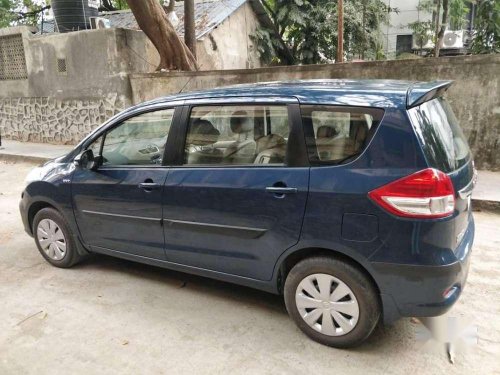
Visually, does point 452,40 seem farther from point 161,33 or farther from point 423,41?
point 161,33

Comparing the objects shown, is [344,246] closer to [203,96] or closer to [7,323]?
[203,96]

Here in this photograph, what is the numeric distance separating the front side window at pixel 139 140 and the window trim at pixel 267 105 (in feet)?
0.53

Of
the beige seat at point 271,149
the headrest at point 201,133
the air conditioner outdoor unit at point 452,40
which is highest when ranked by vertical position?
the air conditioner outdoor unit at point 452,40

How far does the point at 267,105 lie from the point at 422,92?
0.98 metres

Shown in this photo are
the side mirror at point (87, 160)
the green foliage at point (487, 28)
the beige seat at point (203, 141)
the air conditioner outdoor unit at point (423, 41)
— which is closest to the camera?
the beige seat at point (203, 141)

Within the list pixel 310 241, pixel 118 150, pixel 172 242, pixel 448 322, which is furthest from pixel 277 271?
pixel 118 150

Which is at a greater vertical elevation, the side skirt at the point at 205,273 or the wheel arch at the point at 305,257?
the wheel arch at the point at 305,257

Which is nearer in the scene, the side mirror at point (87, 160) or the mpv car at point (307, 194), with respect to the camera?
the mpv car at point (307, 194)

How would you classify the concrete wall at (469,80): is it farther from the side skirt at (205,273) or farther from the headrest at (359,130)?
the side skirt at (205,273)

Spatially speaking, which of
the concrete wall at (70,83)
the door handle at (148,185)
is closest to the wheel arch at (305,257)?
the door handle at (148,185)

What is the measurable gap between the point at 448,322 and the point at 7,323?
3196 mm

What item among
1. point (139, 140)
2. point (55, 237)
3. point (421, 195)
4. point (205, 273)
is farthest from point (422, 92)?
point (55, 237)

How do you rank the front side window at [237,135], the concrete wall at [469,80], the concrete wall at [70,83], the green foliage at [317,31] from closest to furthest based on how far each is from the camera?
the front side window at [237,135], the concrete wall at [469,80], the concrete wall at [70,83], the green foliage at [317,31]

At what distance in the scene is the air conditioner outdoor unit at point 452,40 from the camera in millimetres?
16062
